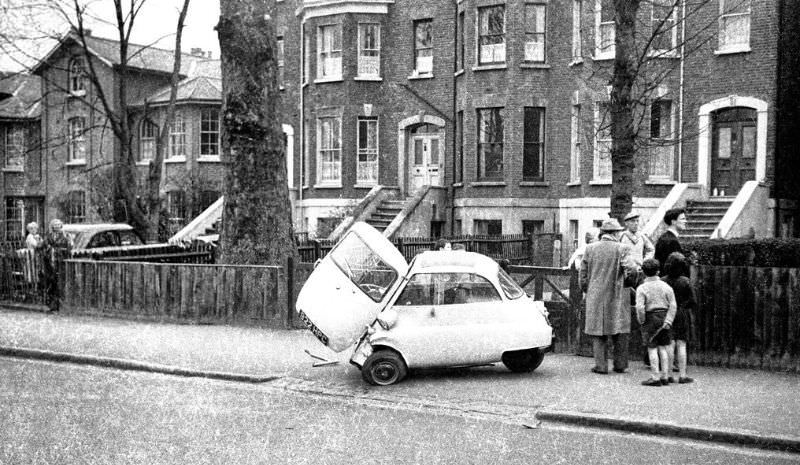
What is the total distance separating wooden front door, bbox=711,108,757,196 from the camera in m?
26.0

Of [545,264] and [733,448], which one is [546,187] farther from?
[733,448]

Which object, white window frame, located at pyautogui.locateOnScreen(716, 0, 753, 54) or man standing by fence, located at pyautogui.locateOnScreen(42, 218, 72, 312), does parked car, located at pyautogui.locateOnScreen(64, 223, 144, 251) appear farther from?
white window frame, located at pyautogui.locateOnScreen(716, 0, 753, 54)

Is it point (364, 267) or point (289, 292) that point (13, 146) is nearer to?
point (289, 292)

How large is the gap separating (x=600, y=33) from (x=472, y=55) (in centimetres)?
443

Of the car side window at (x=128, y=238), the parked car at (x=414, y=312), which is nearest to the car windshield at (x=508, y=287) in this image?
the parked car at (x=414, y=312)

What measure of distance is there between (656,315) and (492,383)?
80.9 inches

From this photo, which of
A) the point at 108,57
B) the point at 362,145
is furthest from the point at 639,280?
the point at 108,57

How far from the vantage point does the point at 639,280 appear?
38.5ft

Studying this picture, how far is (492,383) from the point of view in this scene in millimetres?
10562

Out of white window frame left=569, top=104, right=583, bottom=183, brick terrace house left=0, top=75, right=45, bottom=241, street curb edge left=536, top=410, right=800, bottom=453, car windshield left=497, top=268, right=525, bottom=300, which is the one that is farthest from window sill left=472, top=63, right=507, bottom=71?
brick terrace house left=0, top=75, right=45, bottom=241

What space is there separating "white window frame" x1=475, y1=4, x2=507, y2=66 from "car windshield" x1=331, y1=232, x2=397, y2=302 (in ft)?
64.9

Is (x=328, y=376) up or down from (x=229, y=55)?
down

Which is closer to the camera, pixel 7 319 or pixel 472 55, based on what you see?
pixel 7 319

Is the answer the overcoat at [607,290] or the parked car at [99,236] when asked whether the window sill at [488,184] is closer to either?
the parked car at [99,236]
